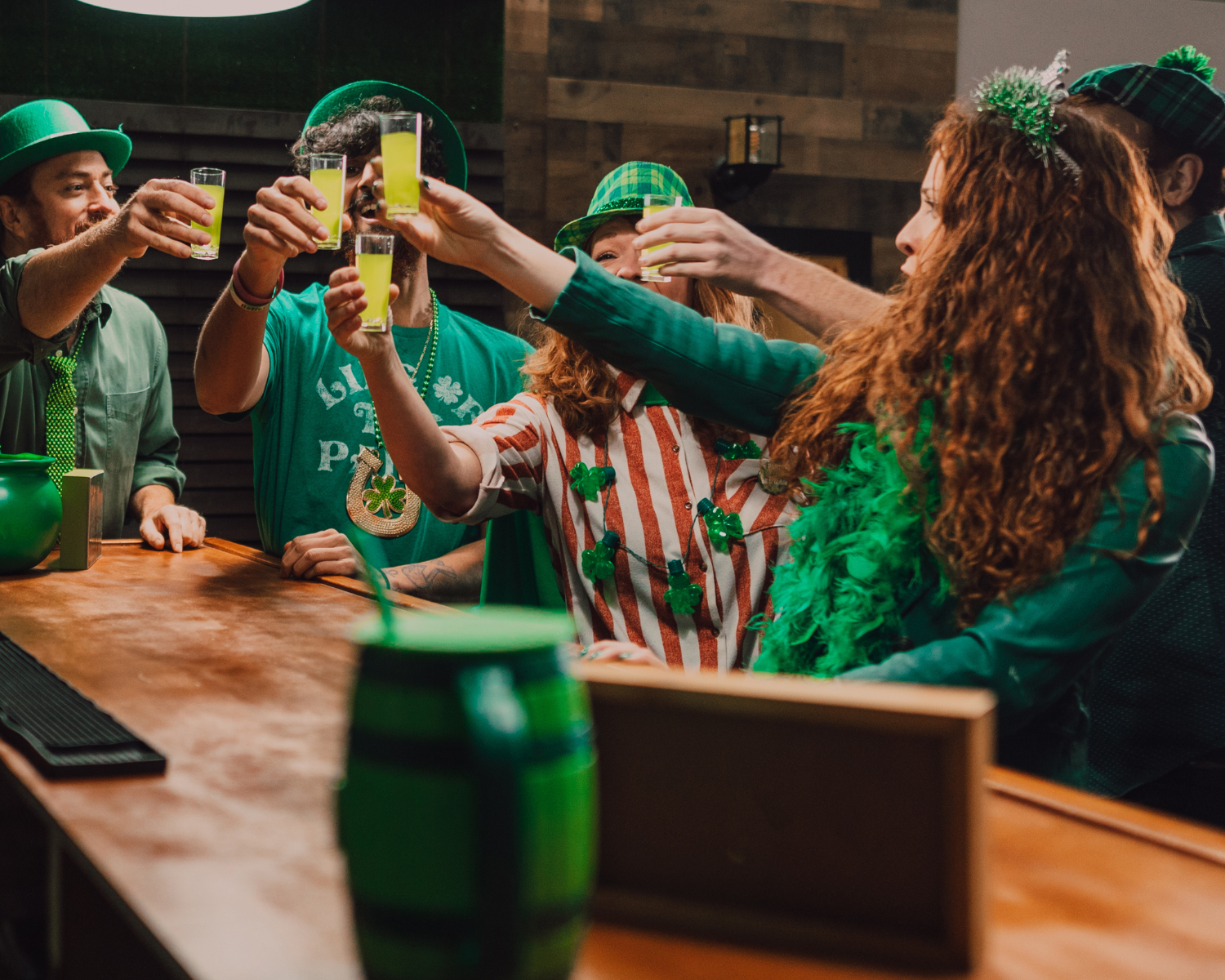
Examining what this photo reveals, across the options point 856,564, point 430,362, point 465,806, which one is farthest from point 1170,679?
point 430,362

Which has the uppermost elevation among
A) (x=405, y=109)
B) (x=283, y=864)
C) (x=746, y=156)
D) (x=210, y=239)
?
(x=746, y=156)

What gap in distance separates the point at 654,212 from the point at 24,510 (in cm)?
124

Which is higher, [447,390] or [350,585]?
[447,390]

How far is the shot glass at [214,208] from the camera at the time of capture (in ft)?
7.06

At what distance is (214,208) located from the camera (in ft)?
7.15

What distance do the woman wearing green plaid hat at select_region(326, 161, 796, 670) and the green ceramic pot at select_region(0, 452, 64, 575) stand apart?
0.66 meters

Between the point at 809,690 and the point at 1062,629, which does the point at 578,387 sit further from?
the point at 809,690

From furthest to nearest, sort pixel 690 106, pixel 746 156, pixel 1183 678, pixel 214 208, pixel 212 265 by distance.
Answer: pixel 690 106 → pixel 746 156 → pixel 212 265 → pixel 214 208 → pixel 1183 678

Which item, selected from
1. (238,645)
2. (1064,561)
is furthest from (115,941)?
(1064,561)

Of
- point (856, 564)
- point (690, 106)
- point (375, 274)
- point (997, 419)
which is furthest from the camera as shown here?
point (690, 106)

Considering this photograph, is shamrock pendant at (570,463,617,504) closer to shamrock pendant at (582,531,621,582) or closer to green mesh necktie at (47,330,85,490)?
shamrock pendant at (582,531,621,582)

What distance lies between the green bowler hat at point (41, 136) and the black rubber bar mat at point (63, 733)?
2.07 meters

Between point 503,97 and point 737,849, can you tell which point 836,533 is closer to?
point 737,849

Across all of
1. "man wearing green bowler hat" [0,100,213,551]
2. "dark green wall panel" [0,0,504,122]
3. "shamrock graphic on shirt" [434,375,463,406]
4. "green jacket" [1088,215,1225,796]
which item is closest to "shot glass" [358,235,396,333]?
"shamrock graphic on shirt" [434,375,463,406]
